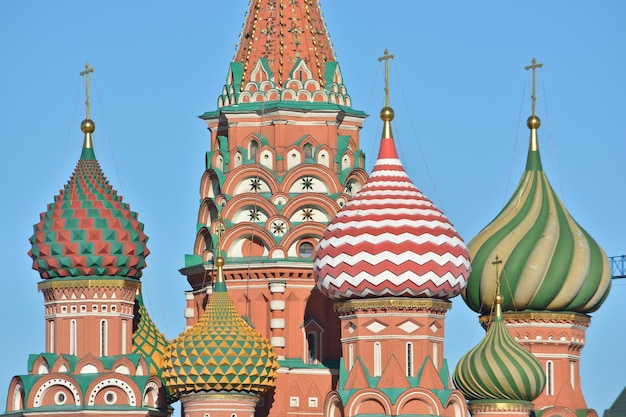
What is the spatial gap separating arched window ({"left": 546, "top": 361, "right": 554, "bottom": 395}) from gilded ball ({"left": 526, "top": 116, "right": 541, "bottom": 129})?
5.36 metres

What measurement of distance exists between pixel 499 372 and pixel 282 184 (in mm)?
6061

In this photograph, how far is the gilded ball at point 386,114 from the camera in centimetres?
6031

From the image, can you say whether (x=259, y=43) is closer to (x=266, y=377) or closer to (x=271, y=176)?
(x=271, y=176)

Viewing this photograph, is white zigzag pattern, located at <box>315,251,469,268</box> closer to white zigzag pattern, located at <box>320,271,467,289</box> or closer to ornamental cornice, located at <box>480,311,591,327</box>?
white zigzag pattern, located at <box>320,271,467,289</box>

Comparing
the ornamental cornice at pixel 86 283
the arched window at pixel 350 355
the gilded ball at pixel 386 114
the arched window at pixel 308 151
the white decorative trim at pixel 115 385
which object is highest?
the gilded ball at pixel 386 114

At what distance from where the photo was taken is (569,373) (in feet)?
209

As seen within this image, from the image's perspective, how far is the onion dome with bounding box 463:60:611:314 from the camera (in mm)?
63219

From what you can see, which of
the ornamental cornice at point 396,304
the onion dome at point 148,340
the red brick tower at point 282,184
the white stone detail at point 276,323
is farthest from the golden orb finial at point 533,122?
the onion dome at point 148,340

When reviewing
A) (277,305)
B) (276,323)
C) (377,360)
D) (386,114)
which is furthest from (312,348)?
(386,114)

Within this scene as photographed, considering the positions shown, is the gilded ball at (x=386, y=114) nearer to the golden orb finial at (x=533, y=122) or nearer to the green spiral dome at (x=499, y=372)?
the green spiral dome at (x=499, y=372)

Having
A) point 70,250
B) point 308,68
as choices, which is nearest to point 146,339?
point 70,250

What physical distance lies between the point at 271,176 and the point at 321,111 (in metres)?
1.70

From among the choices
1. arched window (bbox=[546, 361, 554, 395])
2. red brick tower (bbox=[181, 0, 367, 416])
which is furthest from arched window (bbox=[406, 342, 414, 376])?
arched window (bbox=[546, 361, 554, 395])

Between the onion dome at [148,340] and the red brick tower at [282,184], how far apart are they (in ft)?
3.93
